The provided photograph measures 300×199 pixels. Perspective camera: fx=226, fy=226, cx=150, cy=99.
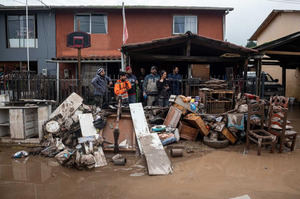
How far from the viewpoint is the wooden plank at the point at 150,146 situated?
475 centimetres

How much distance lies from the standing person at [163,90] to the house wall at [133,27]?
7351 mm

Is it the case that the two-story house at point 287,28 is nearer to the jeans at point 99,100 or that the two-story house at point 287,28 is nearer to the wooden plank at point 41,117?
the jeans at point 99,100

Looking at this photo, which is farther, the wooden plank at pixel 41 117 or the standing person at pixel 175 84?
the standing person at pixel 175 84

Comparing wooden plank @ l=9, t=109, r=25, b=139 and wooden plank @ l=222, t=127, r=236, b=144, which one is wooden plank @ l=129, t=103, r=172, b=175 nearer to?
wooden plank @ l=222, t=127, r=236, b=144

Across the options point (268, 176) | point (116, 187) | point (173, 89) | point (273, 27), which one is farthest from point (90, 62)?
point (273, 27)

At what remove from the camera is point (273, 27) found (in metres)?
17.5

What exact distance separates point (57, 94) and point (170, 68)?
6.48 metres

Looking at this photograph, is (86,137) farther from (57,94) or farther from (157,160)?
(57,94)

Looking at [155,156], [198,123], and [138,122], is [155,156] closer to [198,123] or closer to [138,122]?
[138,122]

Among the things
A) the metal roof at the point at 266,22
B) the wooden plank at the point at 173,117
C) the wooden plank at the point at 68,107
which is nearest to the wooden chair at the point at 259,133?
the wooden plank at the point at 173,117

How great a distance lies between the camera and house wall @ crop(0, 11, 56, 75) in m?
14.1

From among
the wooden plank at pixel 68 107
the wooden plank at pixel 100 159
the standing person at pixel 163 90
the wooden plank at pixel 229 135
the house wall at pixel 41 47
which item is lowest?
the wooden plank at pixel 100 159

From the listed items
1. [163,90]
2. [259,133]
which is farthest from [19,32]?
[259,133]

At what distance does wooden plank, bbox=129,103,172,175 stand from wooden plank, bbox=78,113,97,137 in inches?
46.0
